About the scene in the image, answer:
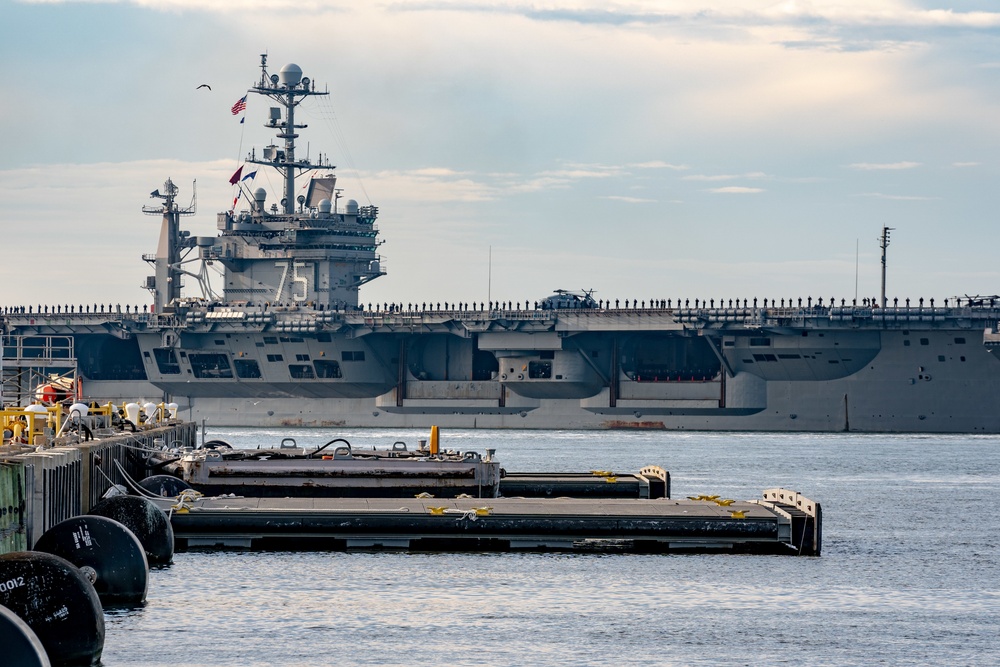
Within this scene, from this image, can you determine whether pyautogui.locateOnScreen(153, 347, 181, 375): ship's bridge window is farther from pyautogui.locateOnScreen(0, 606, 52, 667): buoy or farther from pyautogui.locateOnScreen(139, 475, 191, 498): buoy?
pyautogui.locateOnScreen(0, 606, 52, 667): buoy

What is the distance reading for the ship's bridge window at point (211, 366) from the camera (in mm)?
65438

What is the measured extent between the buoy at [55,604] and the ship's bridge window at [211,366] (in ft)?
171

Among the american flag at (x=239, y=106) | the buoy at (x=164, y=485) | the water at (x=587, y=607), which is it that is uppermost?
the american flag at (x=239, y=106)

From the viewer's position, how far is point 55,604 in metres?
13.5

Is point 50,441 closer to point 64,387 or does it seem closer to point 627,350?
point 64,387

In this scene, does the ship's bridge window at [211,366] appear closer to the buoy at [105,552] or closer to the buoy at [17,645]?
the buoy at [105,552]

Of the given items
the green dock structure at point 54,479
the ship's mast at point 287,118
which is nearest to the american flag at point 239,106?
the ship's mast at point 287,118

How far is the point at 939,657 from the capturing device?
51.4 feet

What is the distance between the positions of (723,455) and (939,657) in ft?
111

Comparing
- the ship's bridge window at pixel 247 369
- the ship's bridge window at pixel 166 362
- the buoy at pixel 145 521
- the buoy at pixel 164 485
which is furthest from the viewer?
the ship's bridge window at pixel 166 362

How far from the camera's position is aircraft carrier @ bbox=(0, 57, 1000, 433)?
186 ft

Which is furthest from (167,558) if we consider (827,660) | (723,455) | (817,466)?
(723,455)

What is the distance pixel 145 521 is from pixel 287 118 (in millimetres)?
50933

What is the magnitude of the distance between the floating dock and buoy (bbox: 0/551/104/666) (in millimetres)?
8942
